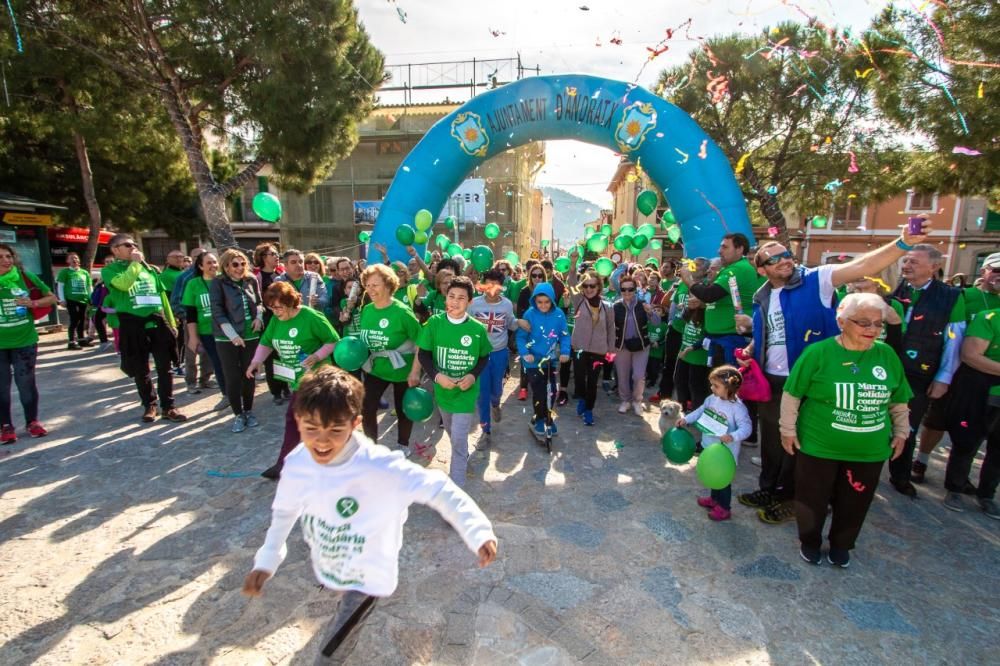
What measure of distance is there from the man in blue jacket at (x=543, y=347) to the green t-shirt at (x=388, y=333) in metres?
1.31

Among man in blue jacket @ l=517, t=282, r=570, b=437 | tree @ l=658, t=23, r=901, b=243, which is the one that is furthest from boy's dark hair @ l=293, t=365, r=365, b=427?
tree @ l=658, t=23, r=901, b=243

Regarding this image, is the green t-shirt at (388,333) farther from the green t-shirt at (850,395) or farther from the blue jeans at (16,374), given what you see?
the blue jeans at (16,374)

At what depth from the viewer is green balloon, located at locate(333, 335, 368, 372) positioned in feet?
12.5

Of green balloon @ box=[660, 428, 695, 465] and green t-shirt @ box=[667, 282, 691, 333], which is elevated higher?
green t-shirt @ box=[667, 282, 691, 333]

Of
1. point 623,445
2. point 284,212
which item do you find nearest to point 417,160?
point 623,445

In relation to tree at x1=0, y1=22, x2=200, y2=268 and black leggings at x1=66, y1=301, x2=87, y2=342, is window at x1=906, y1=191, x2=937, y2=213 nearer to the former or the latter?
tree at x1=0, y1=22, x2=200, y2=268

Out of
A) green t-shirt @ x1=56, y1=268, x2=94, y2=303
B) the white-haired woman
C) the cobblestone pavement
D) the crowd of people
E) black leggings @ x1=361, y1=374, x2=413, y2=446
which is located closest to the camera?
the cobblestone pavement

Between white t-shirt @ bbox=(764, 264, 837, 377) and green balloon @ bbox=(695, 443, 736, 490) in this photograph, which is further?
white t-shirt @ bbox=(764, 264, 837, 377)

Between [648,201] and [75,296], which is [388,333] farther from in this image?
[75,296]

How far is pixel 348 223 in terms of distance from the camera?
26062 millimetres

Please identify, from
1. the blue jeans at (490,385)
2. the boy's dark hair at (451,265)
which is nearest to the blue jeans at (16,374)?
the boy's dark hair at (451,265)

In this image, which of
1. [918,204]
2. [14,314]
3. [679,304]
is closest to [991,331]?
[679,304]

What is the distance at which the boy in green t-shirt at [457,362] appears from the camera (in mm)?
3568

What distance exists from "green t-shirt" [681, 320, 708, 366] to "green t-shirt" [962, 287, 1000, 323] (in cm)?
189
